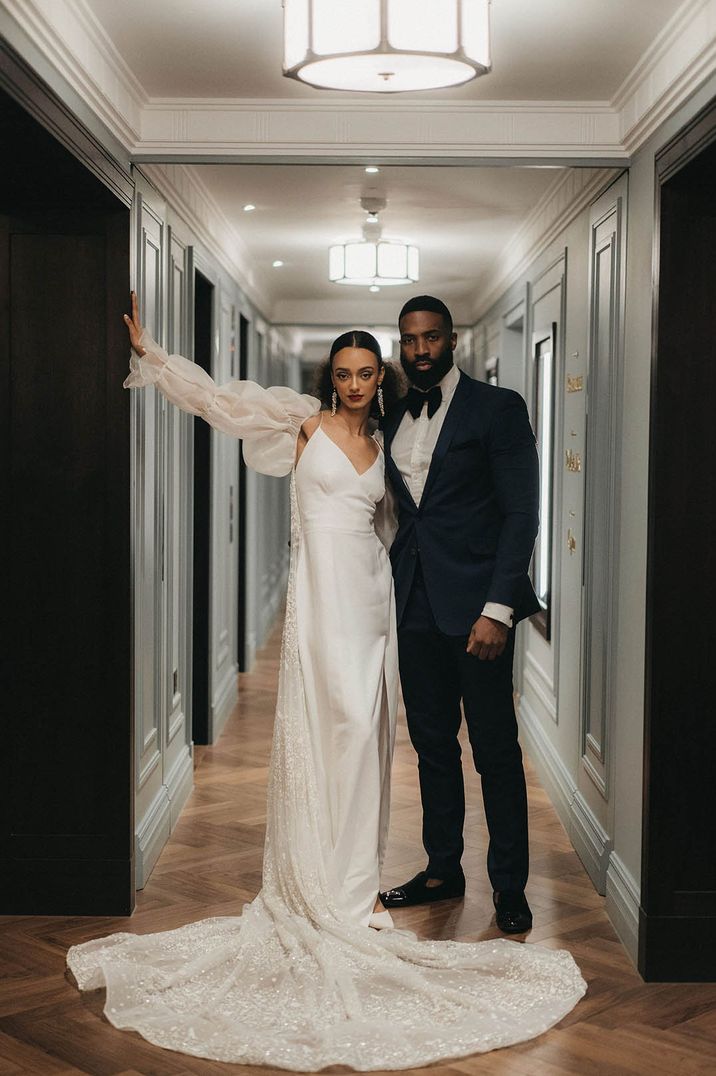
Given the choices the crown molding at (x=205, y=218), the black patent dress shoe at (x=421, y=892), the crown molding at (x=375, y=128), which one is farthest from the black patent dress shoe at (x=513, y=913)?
the crown molding at (x=205, y=218)

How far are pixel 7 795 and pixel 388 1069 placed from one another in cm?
154

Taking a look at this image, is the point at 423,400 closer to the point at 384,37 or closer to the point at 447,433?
the point at 447,433

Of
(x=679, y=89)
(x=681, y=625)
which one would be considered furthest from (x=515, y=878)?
(x=679, y=89)

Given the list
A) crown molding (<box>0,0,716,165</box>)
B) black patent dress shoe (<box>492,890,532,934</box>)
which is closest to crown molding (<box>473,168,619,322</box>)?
crown molding (<box>0,0,716,165</box>)

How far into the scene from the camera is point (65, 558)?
364cm

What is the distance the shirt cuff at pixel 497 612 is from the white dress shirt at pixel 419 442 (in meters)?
0.11

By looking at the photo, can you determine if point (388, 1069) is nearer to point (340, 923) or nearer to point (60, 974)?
point (340, 923)

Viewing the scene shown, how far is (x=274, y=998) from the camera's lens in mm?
3006

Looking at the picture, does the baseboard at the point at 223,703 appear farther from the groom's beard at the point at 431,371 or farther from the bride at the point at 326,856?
the groom's beard at the point at 431,371

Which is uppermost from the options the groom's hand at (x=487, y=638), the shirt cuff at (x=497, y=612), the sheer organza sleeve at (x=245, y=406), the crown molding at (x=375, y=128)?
the crown molding at (x=375, y=128)

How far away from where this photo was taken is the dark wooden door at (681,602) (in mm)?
3203

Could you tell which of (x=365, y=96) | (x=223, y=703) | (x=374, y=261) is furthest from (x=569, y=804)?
(x=374, y=261)

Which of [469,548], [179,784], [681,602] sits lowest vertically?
[179,784]

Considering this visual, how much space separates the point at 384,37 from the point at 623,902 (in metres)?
2.47
